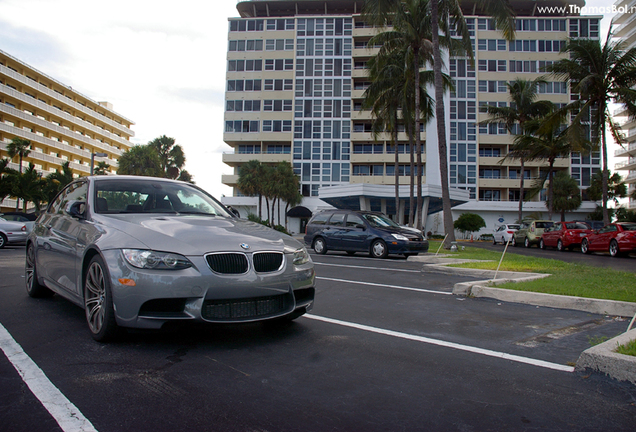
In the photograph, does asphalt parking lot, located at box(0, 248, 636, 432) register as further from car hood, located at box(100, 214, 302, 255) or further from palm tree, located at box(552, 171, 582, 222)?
palm tree, located at box(552, 171, 582, 222)

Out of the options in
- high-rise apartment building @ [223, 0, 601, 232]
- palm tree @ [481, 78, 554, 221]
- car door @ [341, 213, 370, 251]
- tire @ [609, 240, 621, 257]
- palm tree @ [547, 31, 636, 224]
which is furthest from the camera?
high-rise apartment building @ [223, 0, 601, 232]

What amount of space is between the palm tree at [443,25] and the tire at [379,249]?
4.14 meters

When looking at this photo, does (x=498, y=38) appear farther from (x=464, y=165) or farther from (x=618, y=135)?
(x=618, y=135)

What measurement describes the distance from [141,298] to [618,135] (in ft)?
89.2

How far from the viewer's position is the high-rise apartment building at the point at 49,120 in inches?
2340

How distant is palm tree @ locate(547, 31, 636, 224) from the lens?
888 inches

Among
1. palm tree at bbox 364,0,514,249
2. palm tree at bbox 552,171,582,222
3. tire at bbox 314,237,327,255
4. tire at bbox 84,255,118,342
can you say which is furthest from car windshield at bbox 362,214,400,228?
palm tree at bbox 552,171,582,222

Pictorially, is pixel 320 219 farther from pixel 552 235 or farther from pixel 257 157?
pixel 257 157

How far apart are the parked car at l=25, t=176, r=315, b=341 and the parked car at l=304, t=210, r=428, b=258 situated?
33.3 feet

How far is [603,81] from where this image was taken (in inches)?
912

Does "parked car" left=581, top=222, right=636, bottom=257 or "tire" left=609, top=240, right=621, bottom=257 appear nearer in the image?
"parked car" left=581, top=222, right=636, bottom=257

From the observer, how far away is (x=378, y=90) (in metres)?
30.0

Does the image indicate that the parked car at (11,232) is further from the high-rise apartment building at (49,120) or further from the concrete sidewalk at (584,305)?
the high-rise apartment building at (49,120)

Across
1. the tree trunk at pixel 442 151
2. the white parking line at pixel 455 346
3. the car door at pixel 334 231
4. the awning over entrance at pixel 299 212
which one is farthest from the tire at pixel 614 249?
the awning over entrance at pixel 299 212
